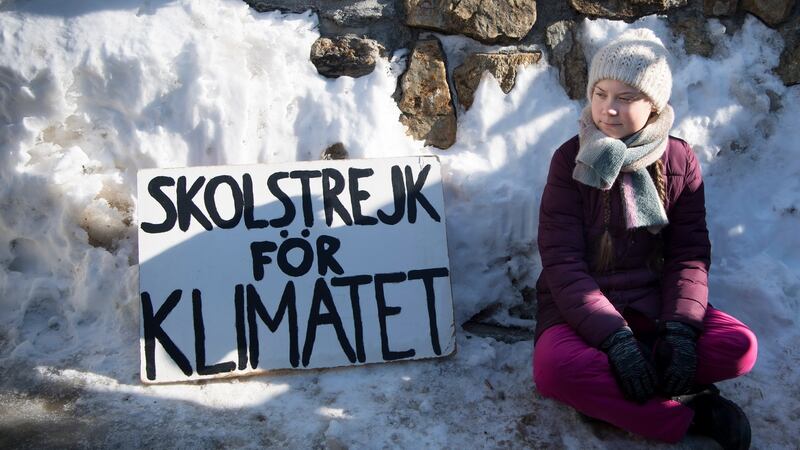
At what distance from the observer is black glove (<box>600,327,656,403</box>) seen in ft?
6.34

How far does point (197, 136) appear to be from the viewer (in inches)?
103

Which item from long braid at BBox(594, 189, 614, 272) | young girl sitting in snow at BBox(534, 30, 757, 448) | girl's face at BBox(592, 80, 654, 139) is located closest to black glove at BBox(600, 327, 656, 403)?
young girl sitting in snow at BBox(534, 30, 757, 448)

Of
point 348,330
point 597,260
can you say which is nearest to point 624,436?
point 597,260

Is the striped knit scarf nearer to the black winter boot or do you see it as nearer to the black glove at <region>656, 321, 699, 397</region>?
the black glove at <region>656, 321, 699, 397</region>

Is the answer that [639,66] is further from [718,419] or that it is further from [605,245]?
[718,419]

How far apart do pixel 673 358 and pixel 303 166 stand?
4.19ft

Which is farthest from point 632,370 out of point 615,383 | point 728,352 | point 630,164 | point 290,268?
point 290,268

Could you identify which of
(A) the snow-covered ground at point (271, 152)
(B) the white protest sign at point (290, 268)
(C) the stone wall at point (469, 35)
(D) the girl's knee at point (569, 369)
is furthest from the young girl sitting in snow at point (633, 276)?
(C) the stone wall at point (469, 35)

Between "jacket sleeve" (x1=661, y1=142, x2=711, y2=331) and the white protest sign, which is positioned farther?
the white protest sign

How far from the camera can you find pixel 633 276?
2213 millimetres

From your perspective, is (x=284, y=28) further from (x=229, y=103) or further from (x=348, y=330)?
(x=348, y=330)

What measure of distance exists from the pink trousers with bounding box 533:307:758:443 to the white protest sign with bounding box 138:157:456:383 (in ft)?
1.53

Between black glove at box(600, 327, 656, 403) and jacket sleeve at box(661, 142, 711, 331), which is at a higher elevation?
jacket sleeve at box(661, 142, 711, 331)

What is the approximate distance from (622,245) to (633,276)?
9 cm
